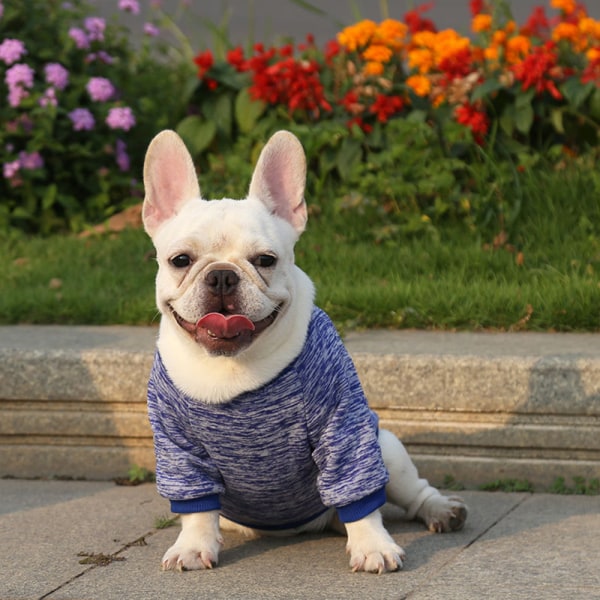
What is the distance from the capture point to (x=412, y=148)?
7191 millimetres

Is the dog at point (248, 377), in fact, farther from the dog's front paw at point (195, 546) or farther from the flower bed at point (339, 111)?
the flower bed at point (339, 111)

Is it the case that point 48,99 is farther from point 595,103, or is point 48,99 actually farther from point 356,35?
point 595,103

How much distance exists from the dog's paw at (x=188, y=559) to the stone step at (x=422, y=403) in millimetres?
1405

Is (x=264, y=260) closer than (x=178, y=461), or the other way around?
(x=264, y=260)

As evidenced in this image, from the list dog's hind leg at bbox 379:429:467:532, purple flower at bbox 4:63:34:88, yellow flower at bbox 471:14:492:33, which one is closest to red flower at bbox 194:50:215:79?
purple flower at bbox 4:63:34:88

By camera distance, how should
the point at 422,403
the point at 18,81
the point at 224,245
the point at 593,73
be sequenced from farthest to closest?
the point at 18,81 < the point at 593,73 < the point at 422,403 < the point at 224,245

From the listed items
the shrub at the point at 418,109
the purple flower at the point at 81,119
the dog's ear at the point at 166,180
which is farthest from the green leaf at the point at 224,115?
the dog's ear at the point at 166,180

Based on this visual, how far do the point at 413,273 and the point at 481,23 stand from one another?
2425mm

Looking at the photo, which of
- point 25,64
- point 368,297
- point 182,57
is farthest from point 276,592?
point 182,57

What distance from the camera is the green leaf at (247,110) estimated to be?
7.98 metres

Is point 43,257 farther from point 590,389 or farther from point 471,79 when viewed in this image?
point 590,389

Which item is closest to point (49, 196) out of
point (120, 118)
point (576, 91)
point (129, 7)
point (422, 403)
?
point (120, 118)

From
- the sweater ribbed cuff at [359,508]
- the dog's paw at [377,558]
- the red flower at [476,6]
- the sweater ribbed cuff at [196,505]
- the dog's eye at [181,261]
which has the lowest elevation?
the dog's paw at [377,558]

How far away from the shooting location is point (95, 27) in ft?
28.6
